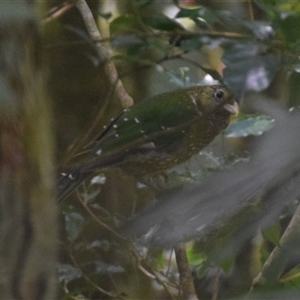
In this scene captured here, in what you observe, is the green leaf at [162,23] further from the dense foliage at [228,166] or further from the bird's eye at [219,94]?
the bird's eye at [219,94]

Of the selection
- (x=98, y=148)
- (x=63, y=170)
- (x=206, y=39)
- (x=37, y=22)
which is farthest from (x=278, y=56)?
(x=98, y=148)

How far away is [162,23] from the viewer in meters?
0.80

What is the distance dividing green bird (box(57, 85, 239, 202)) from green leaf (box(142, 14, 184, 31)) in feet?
1.32

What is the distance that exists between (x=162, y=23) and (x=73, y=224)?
0.52 m

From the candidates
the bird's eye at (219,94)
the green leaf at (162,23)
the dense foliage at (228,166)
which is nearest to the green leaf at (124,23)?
the dense foliage at (228,166)

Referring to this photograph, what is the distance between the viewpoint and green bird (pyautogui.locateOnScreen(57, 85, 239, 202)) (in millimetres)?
1238

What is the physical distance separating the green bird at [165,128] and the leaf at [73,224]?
0.13 meters

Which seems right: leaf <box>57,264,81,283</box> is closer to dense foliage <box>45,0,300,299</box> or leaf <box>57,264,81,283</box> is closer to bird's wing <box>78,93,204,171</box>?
dense foliage <box>45,0,300,299</box>

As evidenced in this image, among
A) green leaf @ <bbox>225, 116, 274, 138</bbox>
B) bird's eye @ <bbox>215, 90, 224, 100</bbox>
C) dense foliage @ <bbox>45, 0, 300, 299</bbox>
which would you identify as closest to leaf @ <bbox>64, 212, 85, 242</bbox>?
dense foliage @ <bbox>45, 0, 300, 299</bbox>

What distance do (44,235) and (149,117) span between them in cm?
85

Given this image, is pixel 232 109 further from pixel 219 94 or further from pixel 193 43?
pixel 193 43

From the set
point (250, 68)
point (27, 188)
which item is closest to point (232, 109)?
point (250, 68)

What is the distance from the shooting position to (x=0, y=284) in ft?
1.56

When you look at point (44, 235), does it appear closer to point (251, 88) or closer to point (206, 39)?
point (251, 88)
